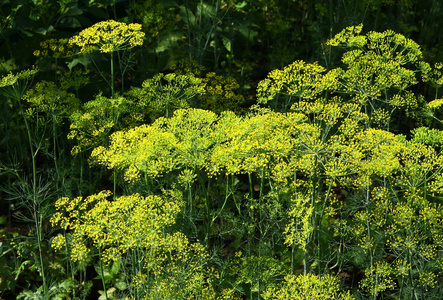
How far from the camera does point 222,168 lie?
522 cm

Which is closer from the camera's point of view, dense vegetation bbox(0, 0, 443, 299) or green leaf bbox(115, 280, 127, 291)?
dense vegetation bbox(0, 0, 443, 299)

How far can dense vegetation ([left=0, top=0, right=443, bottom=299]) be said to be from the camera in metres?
3.55

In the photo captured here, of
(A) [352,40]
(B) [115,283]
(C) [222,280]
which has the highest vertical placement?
(A) [352,40]

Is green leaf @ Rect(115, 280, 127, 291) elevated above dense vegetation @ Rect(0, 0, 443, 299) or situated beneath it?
situated beneath

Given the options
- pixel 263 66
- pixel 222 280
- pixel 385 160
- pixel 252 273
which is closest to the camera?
pixel 385 160

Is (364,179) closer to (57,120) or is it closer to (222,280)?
(222,280)

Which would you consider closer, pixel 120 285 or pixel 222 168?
pixel 120 285

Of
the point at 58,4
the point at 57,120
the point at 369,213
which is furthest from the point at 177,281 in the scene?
the point at 58,4

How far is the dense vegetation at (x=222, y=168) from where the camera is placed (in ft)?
11.7

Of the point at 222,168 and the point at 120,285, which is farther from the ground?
the point at 222,168

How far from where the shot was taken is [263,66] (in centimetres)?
761

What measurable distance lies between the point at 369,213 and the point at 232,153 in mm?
1159

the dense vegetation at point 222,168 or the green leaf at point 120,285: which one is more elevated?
the dense vegetation at point 222,168

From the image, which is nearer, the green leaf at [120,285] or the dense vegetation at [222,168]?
the dense vegetation at [222,168]
